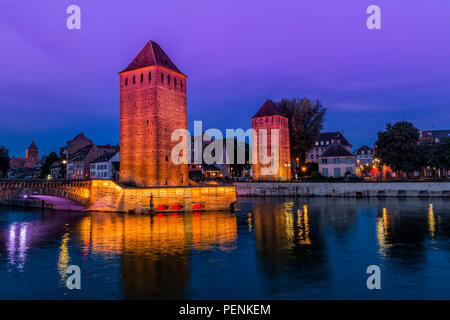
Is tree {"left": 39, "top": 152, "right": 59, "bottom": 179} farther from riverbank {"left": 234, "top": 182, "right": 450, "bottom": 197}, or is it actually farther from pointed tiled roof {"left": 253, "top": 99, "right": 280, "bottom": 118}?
pointed tiled roof {"left": 253, "top": 99, "right": 280, "bottom": 118}

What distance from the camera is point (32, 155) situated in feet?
537

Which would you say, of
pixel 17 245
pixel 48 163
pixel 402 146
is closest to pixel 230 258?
pixel 17 245

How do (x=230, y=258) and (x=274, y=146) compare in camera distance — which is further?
(x=274, y=146)

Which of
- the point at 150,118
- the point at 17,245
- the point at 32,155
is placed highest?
the point at 32,155

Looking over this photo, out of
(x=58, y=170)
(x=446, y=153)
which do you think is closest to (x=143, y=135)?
(x=446, y=153)

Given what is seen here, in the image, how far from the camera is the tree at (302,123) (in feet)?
183

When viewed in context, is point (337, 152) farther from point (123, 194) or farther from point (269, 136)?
point (123, 194)

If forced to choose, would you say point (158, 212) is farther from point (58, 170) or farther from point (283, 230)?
point (58, 170)

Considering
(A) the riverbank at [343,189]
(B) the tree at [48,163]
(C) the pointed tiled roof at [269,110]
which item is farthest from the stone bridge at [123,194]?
(B) the tree at [48,163]

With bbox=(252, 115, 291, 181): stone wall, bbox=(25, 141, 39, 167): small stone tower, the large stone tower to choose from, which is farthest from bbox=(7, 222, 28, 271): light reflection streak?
bbox=(25, 141, 39, 167): small stone tower

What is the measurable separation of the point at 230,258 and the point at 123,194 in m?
19.5

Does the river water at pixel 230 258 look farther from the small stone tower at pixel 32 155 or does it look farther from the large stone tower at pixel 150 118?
the small stone tower at pixel 32 155
